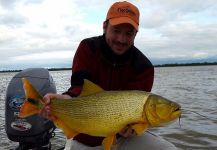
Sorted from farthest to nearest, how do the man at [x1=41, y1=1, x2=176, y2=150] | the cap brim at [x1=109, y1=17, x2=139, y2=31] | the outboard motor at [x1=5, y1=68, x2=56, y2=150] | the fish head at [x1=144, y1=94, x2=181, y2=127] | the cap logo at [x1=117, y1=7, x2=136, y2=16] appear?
the outboard motor at [x1=5, y1=68, x2=56, y2=150] < the man at [x1=41, y1=1, x2=176, y2=150] < the cap logo at [x1=117, y1=7, x2=136, y2=16] < the cap brim at [x1=109, y1=17, x2=139, y2=31] < the fish head at [x1=144, y1=94, x2=181, y2=127]

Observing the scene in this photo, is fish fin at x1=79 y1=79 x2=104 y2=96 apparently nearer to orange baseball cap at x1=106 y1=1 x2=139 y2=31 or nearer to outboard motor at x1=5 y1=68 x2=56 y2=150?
orange baseball cap at x1=106 y1=1 x2=139 y2=31

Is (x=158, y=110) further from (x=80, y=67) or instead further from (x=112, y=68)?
(x=80, y=67)

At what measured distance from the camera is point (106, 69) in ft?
17.9

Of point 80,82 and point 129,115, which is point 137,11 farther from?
point 129,115

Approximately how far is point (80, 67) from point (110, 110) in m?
1.41

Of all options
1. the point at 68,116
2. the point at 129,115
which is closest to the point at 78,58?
the point at 68,116

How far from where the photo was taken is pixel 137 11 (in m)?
5.38

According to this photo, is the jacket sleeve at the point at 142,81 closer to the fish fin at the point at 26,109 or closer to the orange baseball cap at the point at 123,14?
the orange baseball cap at the point at 123,14

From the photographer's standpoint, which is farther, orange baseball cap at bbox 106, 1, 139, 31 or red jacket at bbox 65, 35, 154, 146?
red jacket at bbox 65, 35, 154, 146

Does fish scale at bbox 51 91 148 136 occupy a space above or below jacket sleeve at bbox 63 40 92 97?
below

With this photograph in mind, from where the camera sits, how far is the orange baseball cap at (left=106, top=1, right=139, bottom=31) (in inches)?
199

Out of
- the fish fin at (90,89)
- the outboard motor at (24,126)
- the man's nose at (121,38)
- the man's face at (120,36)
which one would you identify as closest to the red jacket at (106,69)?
the man's face at (120,36)

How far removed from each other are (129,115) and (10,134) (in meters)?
2.50

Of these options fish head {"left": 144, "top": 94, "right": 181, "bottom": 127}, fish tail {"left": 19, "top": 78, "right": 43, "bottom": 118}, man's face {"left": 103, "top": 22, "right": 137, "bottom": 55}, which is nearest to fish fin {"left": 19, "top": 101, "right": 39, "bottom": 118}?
fish tail {"left": 19, "top": 78, "right": 43, "bottom": 118}
